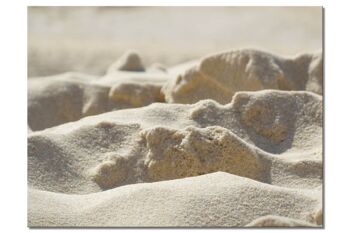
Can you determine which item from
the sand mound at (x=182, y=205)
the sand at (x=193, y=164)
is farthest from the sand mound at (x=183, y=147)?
the sand mound at (x=182, y=205)

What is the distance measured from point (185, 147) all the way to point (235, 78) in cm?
72

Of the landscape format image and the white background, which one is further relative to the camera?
the white background

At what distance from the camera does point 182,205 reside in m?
1.90

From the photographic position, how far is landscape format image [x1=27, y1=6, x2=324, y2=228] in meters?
1.93

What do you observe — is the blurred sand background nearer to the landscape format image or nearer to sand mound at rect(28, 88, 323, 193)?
the landscape format image

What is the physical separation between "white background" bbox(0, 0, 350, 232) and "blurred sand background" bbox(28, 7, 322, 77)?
2.58 m

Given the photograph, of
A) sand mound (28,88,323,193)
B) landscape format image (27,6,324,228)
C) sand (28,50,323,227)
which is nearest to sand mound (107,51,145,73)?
landscape format image (27,6,324,228)
